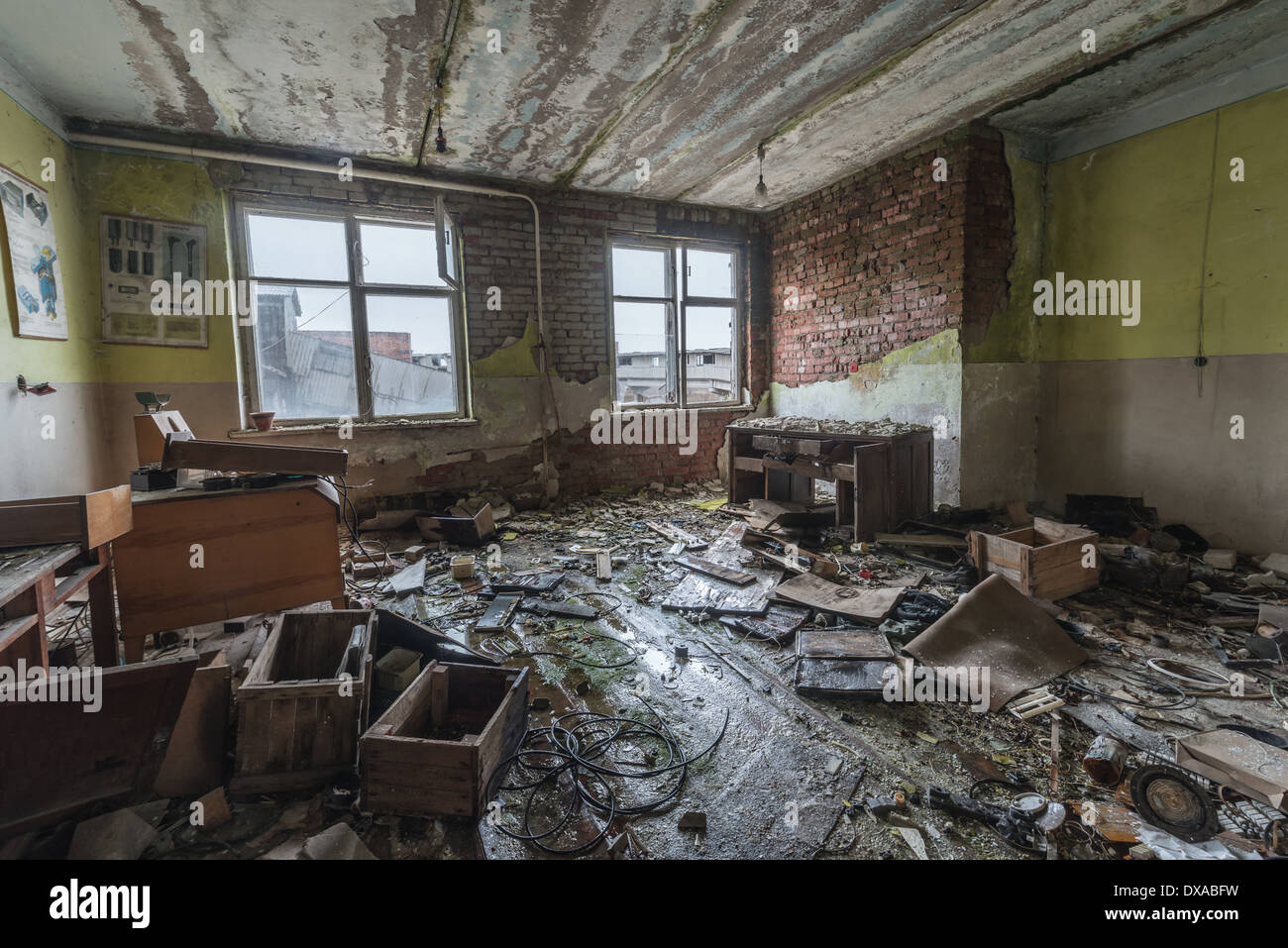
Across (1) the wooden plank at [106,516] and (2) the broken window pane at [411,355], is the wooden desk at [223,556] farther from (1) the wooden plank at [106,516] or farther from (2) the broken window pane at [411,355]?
(2) the broken window pane at [411,355]

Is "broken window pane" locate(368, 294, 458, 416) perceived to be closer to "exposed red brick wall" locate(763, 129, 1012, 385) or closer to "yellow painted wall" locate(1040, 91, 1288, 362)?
"exposed red brick wall" locate(763, 129, 1012, 385)

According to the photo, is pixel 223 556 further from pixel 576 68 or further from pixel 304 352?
pixel 576 68

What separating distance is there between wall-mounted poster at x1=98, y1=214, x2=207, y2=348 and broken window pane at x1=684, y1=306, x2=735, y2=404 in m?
4.87

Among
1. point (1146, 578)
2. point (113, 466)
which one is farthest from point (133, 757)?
point (1146, 578)

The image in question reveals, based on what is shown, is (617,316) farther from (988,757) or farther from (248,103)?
(988,757)

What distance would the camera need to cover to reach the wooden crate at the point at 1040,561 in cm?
332

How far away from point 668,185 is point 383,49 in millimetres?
3309

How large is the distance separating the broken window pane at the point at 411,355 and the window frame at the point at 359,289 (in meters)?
0.04

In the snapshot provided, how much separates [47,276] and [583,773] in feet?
15.6

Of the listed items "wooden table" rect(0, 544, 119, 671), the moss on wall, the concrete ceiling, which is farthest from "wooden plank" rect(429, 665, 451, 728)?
the moss on wall

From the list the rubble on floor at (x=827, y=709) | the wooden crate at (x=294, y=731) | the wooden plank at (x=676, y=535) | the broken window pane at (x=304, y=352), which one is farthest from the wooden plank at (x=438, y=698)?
the broken window pane at (x=304, y=352)

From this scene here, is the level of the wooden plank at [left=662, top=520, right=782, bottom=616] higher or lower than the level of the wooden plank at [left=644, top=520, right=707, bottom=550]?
lower

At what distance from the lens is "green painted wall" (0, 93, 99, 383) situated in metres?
3.43

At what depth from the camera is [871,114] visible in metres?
4.61
